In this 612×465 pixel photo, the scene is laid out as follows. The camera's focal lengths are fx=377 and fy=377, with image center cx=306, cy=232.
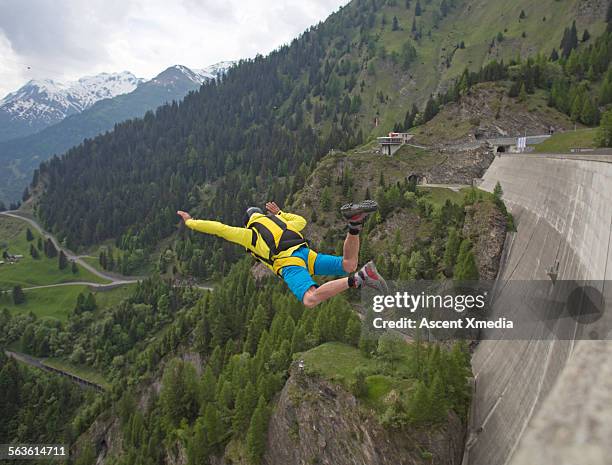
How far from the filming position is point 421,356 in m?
34.5

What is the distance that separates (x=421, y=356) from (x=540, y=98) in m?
78.1

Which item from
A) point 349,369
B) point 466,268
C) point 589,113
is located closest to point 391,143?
point 589,113

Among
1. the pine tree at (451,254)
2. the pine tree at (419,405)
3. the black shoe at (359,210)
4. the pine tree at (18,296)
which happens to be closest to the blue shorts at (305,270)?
the black shoe at (359,210)

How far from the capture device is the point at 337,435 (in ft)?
102

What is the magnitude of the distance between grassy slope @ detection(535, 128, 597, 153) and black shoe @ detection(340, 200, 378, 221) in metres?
65.2

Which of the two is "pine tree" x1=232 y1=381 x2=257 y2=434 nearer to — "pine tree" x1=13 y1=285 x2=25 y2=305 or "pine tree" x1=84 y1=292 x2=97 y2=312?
"pine tree" x1=84 y1=292 x2=97 y2=312

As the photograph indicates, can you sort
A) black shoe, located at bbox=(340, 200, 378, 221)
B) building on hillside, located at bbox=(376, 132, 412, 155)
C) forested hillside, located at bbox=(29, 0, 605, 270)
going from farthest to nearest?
forested hillside, located at bbox=(29, 0, 605, 270), building on hillside, located at bbox=(376, 132, 412, 155), black shoe, located at bbox=(340, 200, 378, 221)

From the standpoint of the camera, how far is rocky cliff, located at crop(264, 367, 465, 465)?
28.1m

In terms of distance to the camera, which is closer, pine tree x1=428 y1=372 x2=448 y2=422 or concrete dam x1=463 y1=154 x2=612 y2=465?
concrete dam x1=463 y1=154 x2=612 y2=465

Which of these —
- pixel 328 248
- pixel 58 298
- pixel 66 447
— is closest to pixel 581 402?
pixel 328 248

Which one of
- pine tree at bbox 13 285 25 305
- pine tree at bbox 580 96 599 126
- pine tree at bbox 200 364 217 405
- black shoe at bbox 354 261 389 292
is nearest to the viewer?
black shoe at bbox 354 261 389 292

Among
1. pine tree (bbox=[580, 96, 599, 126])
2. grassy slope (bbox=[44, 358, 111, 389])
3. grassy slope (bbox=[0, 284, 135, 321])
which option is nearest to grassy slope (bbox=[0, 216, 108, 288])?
grassy slope (bbox=[0, 284, 135, 321])

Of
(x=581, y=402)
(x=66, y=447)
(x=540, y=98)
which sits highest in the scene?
(x=540, y=98)

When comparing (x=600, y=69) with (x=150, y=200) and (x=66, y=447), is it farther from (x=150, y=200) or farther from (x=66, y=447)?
(x=150, y=200)
